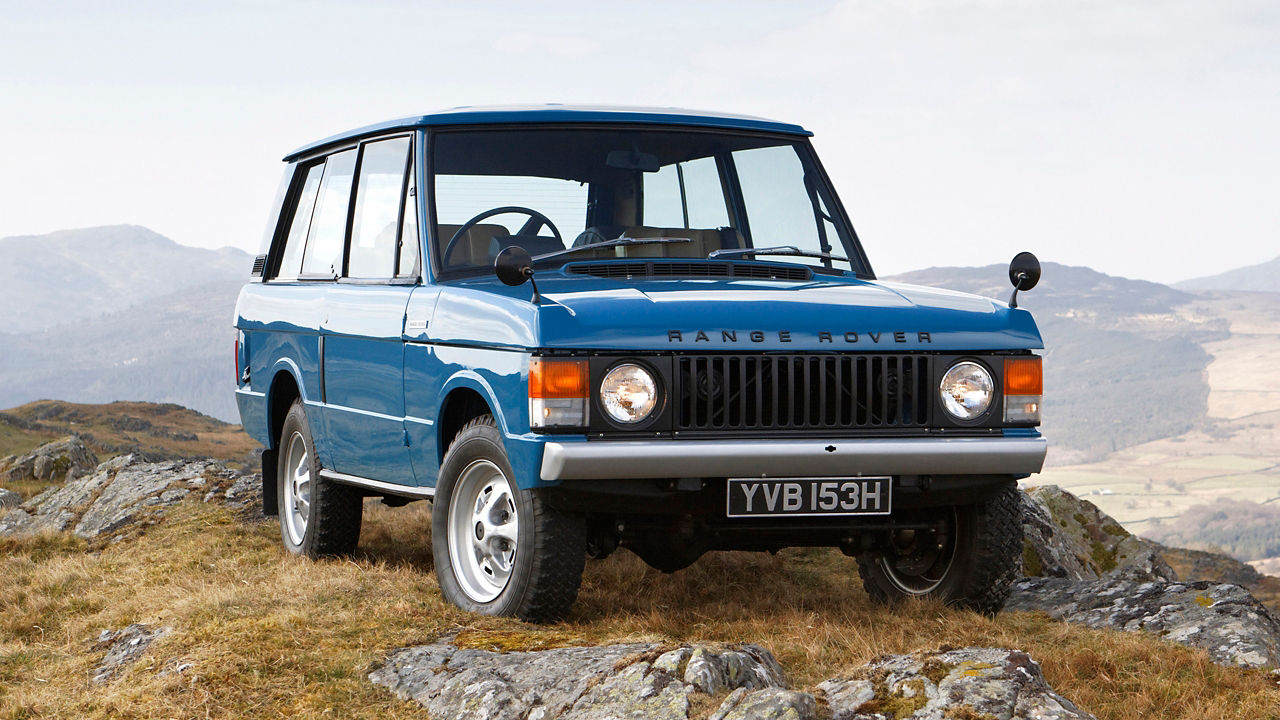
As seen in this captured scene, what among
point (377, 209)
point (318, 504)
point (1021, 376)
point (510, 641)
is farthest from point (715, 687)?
point (318, 504)

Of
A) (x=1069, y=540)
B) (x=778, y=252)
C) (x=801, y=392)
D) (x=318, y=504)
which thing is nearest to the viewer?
(x=801, y=392)

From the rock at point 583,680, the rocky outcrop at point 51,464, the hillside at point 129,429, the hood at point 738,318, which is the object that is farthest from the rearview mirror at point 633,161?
the hillside at point 129,429

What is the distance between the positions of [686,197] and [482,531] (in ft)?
6.92

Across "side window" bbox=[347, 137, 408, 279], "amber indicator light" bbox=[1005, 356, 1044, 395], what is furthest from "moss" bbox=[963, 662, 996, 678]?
"side window" bbox=[347, 137, 408, 279]

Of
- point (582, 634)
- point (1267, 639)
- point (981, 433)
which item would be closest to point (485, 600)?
point (582, 634)

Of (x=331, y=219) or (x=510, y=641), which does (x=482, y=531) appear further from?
(x=331, y=219)

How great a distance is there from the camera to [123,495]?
1105 cm

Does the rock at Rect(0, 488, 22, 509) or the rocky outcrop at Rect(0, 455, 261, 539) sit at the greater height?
the rocky outcrop at Rect(0, 455, 261, 539)

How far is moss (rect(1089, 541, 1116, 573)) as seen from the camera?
33.4 feet

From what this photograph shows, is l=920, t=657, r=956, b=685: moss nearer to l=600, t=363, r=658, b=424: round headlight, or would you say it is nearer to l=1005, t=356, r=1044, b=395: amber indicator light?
l=600, t=363, r=658, b=424: round headlight

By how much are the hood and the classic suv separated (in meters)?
0.01

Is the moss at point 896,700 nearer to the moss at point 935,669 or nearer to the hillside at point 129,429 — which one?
the moss at point 935,669

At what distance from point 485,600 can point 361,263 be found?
2180mm

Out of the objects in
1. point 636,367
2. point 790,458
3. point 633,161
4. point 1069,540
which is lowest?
point 1069,540
